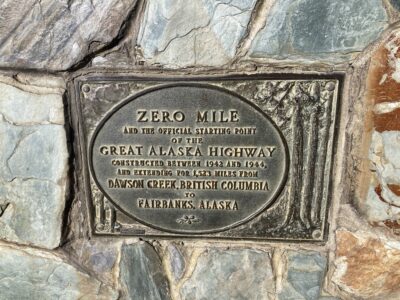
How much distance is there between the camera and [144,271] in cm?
151

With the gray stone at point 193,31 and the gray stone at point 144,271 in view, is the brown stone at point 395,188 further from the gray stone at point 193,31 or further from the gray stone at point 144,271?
the gray stone at point 144,271

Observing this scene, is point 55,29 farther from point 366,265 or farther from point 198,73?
point 366,265

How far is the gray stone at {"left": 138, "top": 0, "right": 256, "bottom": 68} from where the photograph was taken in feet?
4.07

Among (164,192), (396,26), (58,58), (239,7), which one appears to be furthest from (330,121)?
(58,58)

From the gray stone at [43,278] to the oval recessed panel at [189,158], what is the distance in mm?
298

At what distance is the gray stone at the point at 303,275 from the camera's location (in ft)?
4.77

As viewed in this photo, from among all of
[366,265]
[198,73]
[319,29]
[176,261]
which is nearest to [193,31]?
[198,73]

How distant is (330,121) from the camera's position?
→ 52.4 inches

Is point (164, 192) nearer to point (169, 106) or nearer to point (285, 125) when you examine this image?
point (169, 106)

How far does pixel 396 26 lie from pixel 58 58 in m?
0.99

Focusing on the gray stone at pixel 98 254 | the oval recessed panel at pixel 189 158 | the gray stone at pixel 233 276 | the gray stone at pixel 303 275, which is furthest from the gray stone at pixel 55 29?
the gray stone at pixel 303 275

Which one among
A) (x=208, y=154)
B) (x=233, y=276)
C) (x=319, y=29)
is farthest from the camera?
(x=233, y=276)

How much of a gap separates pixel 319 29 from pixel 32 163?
990 millimetres

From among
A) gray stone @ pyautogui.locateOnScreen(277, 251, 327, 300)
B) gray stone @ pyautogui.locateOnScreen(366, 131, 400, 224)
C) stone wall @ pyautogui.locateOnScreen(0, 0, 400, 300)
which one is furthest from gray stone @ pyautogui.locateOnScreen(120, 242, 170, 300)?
gray stone @ pyautogui.locateOnScreen(366, 131, 400, 224)
